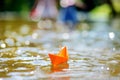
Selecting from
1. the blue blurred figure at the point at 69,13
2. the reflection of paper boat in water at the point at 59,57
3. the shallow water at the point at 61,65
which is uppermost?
the blue blurred figure at the point at 69,13

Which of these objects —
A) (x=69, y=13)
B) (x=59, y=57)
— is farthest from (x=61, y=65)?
(x=69, y=13)

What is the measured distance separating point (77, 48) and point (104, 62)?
7.53 ft

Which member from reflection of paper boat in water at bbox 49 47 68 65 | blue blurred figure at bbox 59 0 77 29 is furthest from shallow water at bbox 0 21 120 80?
blue blurred figure at bbox 59 0 77 29

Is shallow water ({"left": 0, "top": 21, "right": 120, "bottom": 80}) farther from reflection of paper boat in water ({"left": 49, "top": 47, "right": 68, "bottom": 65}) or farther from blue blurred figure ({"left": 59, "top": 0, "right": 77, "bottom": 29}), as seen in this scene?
blue blurred figure ({"left": 59, "top": 0, "right": 77, "bottom": 29})

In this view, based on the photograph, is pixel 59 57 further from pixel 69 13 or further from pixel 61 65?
pixel 69 13

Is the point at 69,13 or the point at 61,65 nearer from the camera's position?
the point at 61,65

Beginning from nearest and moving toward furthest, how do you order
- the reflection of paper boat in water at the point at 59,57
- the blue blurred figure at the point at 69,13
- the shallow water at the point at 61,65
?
the shallow water at the point at 61,65, the reflection of paper boat in water at the point at 59,57, the blue blurred figure at the point at 69,13

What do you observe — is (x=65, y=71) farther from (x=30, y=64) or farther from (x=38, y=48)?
(x=38, y=48)

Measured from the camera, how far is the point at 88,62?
8.18 metres

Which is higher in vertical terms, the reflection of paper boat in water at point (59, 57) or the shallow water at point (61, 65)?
the reflection of paper boat in water at point (59, 57)

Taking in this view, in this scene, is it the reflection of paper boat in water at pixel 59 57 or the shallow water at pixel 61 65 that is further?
the reflection of paper boat in water at pixel 59 57

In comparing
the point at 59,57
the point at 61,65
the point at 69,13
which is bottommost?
the point at 61,65

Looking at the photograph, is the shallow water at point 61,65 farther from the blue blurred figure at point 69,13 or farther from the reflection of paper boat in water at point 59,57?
the blue blurred figure at point 69,13

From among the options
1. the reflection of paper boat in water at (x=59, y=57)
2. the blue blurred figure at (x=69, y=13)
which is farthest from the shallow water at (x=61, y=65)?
the blue blurred figure at (x=69, y=13)
